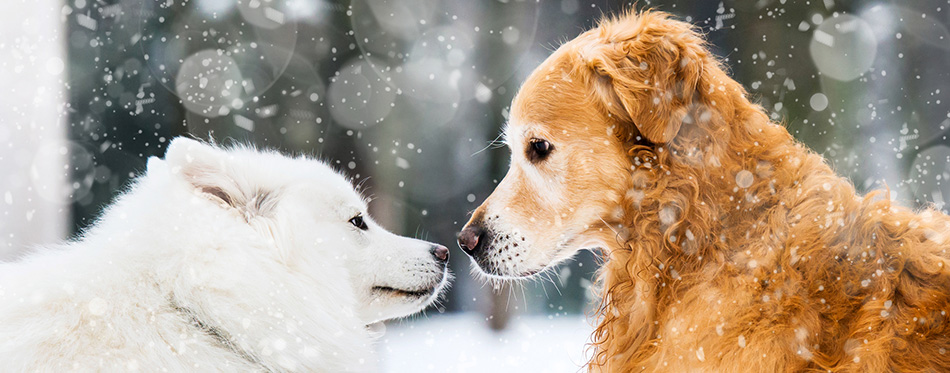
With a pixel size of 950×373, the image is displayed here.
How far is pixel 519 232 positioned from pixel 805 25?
1429 millimetres

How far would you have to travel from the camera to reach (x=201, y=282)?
0.76m

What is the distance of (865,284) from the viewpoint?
2.56 feet

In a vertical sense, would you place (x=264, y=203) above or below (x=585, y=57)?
below

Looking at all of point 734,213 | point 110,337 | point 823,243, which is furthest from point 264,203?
point 823,243

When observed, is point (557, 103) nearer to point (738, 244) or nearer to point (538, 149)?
point (538, 149)

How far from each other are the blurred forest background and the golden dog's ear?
2.11 feet

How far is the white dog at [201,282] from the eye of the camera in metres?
0.70

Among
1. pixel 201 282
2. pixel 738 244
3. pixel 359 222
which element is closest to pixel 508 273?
pixel 359 222

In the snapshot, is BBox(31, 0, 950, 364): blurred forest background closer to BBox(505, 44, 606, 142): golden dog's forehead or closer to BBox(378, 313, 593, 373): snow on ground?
BBox(378, 313, 593, 373): snow on ground

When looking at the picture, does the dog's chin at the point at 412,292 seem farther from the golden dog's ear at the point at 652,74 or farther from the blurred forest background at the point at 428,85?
the blurred forest background at the point at 428,85

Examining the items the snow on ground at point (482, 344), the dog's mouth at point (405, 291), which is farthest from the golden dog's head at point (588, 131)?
the snow on ground at point (482, 344)

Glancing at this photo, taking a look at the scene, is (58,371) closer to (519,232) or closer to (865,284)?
(519,232)

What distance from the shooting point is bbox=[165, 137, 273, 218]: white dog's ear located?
82 cm

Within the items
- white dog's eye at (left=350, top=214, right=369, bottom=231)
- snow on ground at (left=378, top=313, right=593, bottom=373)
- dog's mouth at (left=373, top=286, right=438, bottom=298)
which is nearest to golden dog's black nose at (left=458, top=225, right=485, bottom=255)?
dog's mouth at (left=373, top=286, right=438, bottom=298)
